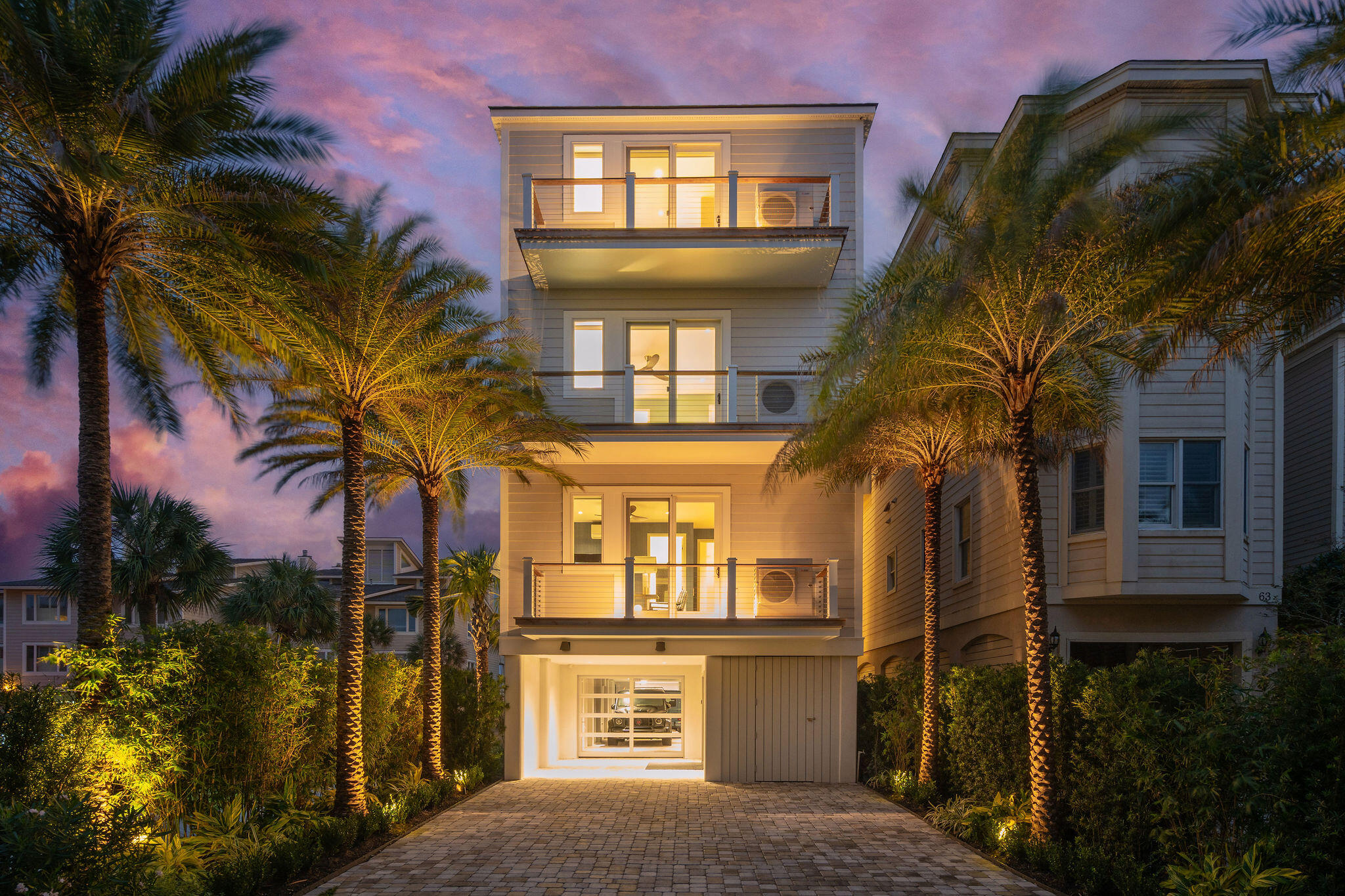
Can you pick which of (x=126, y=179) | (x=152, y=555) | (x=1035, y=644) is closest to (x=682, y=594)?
(x=1035, y=644)

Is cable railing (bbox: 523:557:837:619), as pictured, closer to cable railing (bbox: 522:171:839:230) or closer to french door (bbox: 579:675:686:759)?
french door (bbox: 579:675:686:759)

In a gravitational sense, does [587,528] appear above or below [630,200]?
below

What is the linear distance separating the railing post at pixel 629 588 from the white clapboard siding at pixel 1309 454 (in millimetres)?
13753

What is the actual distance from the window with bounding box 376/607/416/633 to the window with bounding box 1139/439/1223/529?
33.2 m

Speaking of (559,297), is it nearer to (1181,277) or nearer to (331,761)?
(331,761)

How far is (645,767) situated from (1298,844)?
41.6 ft

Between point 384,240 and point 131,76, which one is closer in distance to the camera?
point 131,76

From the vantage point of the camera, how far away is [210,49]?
8.73 m

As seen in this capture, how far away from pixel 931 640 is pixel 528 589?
680cm

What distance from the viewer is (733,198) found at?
1612 cm

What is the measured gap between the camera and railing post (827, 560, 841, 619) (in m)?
15.5

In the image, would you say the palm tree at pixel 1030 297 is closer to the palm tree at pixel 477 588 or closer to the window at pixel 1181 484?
the window at pixel 1181 484

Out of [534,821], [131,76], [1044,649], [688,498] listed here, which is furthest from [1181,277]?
[688,498]

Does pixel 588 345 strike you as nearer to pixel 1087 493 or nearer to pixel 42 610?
pixel 1087 493
